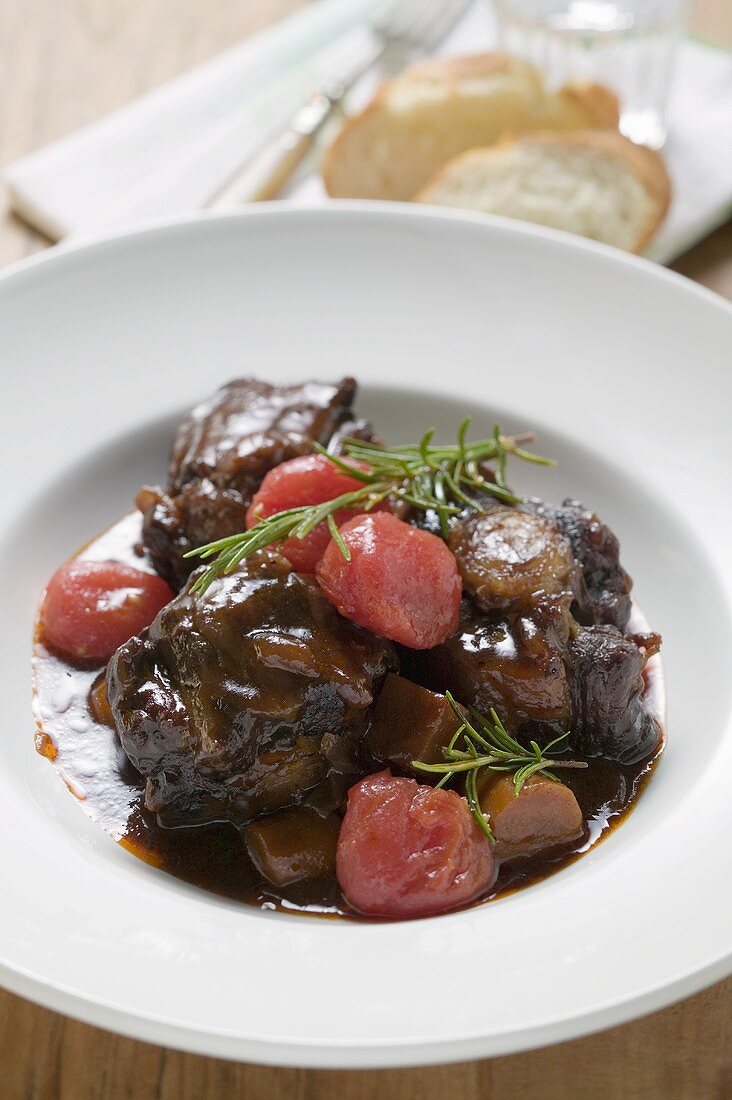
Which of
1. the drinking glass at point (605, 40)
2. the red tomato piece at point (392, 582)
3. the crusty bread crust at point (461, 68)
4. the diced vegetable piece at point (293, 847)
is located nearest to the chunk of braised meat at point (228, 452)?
the red tomato piece at point (392, 582)

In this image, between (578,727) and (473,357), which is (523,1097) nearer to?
(578,727)

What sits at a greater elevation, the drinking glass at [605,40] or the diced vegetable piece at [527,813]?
the drinking glass at [605,40]

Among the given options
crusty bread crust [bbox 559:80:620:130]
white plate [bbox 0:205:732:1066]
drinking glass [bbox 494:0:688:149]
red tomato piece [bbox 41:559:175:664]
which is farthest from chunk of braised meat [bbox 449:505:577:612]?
drinking glass [bbox 494:0:688:149]

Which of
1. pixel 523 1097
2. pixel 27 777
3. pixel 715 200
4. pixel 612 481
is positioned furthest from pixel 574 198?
pixel 523 1097

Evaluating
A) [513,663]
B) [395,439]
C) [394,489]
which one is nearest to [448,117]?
[395,439]

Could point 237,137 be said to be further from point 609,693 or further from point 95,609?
point 609,693

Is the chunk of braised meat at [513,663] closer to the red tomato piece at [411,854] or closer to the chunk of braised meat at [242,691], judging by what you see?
the chunk of braised meat at [242,691]
